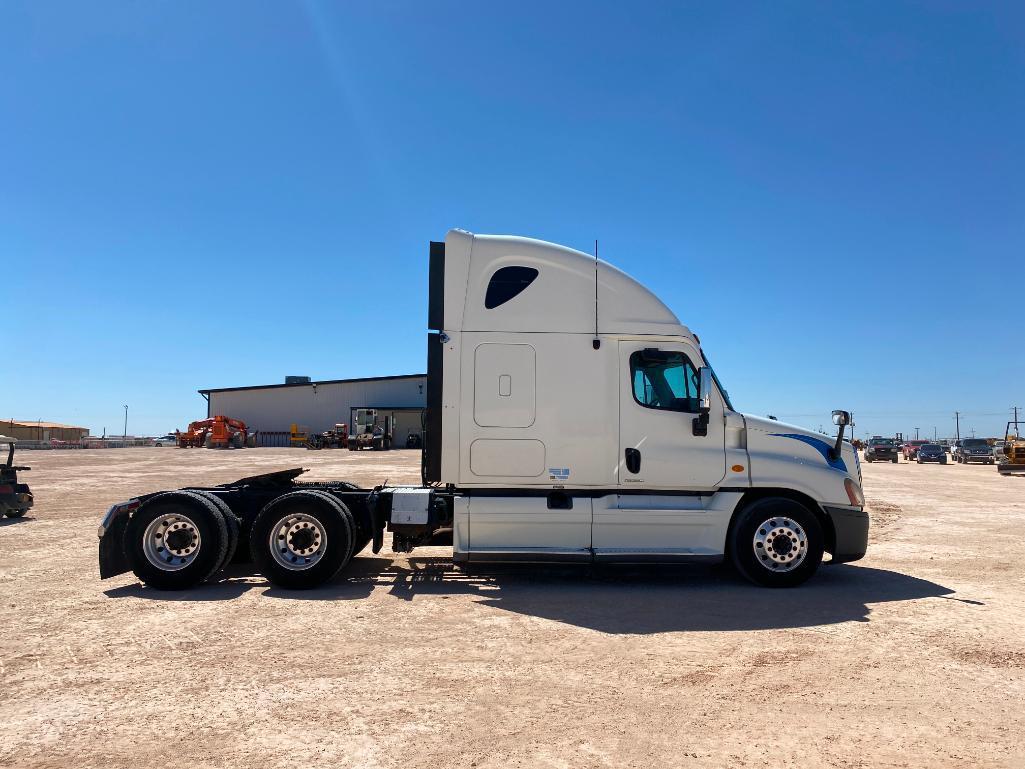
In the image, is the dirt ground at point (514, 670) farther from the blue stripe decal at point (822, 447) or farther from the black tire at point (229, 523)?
the blue stripe decal at point (822, 447)

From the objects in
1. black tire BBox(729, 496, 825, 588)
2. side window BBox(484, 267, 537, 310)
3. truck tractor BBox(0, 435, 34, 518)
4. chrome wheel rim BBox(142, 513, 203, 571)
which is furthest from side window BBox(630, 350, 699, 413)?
truck tractor BBox(0, 435, 34, 518)

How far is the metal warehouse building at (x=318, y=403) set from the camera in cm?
5659

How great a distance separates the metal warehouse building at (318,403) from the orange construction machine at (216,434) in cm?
525

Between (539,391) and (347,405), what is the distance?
5366 cm

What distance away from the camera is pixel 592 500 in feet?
22.6

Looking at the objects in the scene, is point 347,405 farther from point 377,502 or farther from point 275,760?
point 275,760

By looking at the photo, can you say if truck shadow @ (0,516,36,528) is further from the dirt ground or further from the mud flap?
the mud flap

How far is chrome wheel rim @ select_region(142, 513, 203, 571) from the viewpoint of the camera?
22.1ft

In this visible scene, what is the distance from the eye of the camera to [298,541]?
683 centimetres

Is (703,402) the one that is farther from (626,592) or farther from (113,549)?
(113,549)

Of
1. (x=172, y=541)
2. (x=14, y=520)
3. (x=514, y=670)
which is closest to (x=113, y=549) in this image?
(x=172, y=541)

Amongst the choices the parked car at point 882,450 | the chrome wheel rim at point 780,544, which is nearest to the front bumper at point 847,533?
the chrome wheel rim at point 780,544

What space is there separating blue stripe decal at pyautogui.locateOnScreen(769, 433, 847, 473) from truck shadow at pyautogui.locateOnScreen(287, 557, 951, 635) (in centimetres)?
136

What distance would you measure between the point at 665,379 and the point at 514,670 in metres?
3.72
